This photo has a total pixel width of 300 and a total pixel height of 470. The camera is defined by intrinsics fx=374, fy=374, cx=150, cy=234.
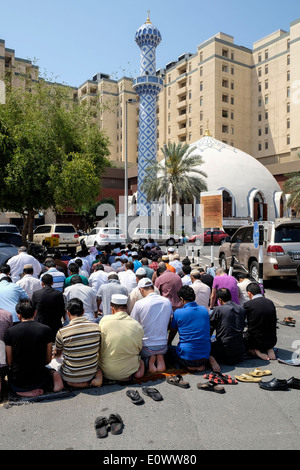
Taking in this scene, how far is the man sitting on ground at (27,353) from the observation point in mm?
4559

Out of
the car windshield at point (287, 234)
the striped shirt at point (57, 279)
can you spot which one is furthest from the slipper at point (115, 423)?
the car windshield at point (287, 234)

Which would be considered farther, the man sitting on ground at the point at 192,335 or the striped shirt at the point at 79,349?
the man sitting on ground at the point at 192,335

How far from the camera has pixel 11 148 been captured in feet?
50.1

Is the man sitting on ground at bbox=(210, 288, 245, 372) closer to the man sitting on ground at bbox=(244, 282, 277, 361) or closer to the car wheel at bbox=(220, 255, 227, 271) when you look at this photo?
the man sitting on ground at bbox=(244, 282, 277, 361)

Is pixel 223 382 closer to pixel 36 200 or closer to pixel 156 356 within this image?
pixel 156 356

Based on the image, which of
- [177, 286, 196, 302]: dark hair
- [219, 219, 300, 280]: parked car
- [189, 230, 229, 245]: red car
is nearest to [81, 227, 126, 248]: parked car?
[189, 230, 229, 245]: red car

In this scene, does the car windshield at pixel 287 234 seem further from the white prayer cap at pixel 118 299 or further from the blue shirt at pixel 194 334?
the white prayer cap at pixel 118 299

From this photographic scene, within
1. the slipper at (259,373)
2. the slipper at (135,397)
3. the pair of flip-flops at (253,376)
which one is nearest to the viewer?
the slipper at (135,397)

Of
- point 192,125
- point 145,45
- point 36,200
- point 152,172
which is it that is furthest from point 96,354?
point 192,125

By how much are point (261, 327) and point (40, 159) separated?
12.0m

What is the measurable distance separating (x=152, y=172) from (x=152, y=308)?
3335 centimetres

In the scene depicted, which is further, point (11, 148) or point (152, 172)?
point (152, 172)

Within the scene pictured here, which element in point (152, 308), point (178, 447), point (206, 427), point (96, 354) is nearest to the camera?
point (178, 447)

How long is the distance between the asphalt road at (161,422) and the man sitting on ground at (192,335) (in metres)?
0.29
